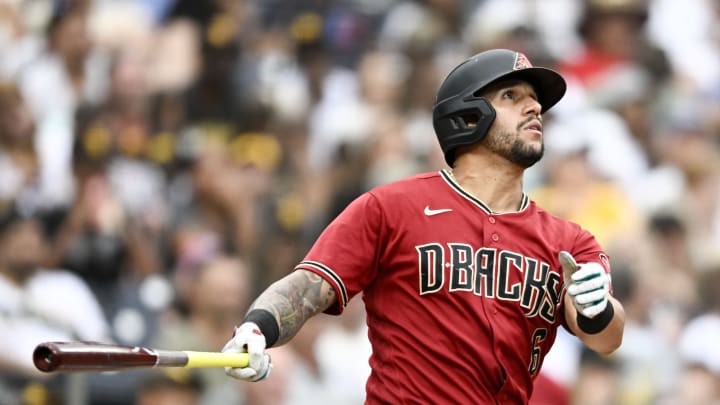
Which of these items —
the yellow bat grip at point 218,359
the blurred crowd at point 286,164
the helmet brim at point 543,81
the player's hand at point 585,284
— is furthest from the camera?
the blurred crowd at point 286,164

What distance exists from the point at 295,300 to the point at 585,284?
99 centimetres

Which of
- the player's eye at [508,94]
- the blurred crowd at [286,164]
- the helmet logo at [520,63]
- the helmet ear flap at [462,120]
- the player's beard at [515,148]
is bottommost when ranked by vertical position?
the blurred crowd at [286,164]

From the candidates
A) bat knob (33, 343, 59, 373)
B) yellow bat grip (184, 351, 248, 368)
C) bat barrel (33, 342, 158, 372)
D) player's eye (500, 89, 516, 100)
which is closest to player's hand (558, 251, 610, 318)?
player's eye (500, 89, 516, 100)

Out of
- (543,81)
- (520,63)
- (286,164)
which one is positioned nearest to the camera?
(520,63)

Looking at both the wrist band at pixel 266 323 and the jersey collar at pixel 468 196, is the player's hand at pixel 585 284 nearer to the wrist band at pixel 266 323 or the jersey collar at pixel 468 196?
the jersey collar at pixel 468 196

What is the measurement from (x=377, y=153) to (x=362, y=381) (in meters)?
1.87

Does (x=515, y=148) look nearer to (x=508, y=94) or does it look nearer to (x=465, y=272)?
(x=508, y=94)

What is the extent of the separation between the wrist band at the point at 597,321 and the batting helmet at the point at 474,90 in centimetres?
79

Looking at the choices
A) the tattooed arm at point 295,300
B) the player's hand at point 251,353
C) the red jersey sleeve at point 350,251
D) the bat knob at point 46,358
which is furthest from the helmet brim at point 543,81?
the bat knob at point 46,358

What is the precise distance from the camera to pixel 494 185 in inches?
188

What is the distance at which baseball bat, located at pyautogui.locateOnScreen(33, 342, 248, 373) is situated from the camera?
3699mm

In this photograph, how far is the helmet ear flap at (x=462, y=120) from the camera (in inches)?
185

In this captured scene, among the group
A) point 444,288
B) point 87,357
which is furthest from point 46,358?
point 444,288

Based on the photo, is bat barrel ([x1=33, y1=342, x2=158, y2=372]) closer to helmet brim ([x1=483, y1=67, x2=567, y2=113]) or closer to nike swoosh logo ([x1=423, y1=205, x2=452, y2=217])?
nike swoosh logo ([x1=423, y1=205, x2=452, y2=217])
